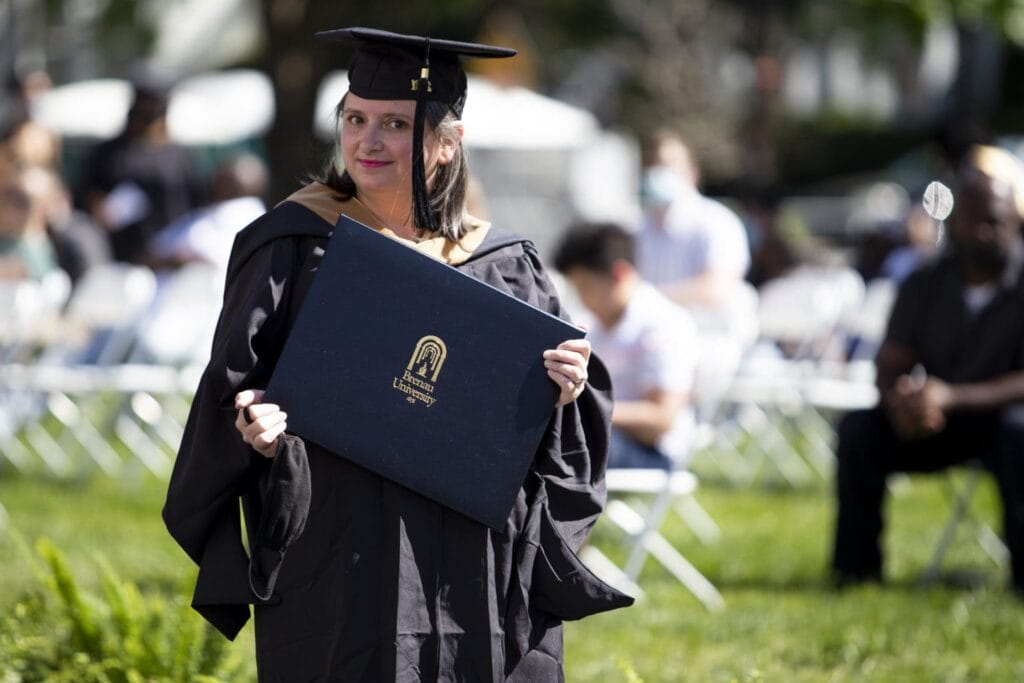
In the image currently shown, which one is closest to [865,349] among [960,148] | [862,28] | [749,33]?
[960,148]

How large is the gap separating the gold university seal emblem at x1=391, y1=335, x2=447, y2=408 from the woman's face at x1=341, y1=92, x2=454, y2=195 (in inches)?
14.6

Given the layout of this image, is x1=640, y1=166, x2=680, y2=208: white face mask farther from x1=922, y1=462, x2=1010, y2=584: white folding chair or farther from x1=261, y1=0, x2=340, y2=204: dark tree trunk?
x1=922, y1=462, x2=1010, y2=584: white folding chair

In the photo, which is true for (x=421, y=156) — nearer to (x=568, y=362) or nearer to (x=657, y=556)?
(x=568, y=362)

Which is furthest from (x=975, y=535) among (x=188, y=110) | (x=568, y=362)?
(x=188, y=110)

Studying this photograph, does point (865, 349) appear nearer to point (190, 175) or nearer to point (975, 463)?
point (975, 463)

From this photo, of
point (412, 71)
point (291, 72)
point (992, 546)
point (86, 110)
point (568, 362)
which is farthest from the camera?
point (86, 110)

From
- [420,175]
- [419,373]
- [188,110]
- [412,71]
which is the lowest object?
[188,110]

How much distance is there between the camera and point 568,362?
330cm

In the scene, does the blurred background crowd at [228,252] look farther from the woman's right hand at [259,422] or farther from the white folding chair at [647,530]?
the woman's right hand at [259,422]

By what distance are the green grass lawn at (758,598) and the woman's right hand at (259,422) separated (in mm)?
1110

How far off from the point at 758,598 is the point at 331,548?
12.5 feet

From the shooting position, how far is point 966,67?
28.6 m

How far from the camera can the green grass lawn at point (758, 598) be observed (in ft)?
18.5

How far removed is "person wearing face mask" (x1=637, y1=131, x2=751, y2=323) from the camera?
29.9 feet
